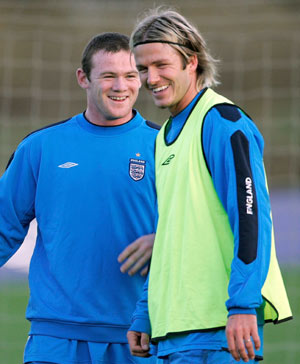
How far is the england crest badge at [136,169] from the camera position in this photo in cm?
442

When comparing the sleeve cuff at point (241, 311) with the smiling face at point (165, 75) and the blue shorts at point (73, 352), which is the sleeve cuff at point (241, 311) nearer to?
the smiling face at point (165, 75)

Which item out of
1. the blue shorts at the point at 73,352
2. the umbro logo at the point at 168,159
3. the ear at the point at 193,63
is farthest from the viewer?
the blue shorts at the point at 73,352

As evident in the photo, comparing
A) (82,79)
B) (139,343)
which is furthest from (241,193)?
(82,79)

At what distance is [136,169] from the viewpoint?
4434 millimetres

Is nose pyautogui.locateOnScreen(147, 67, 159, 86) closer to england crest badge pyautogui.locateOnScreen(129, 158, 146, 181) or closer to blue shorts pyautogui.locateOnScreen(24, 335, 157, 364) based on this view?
england crest badge pyautogui.locateOnScreen(129, 158, 146, 181)

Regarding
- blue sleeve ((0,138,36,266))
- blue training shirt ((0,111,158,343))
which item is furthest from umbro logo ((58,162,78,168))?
blue sleeve ((0,138,36,266))

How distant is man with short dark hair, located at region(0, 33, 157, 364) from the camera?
4.30m

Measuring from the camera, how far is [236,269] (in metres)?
2.95

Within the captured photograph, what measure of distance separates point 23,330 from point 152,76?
6.78 meters

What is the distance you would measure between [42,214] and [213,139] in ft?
5.01

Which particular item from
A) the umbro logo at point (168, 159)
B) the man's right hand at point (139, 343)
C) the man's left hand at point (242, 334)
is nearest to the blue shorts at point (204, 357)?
the man's left hand at point (242, 334)

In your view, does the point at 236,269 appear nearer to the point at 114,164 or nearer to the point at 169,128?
the point at 169,128

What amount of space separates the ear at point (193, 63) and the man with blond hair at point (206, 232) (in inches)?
1.4

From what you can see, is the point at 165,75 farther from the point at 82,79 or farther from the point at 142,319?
the point at 82,79
